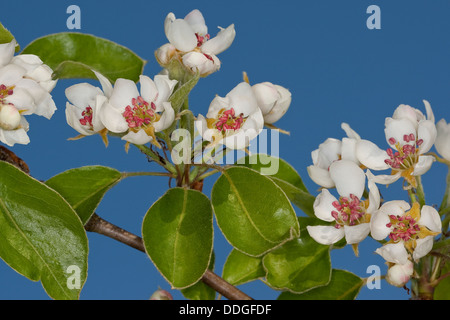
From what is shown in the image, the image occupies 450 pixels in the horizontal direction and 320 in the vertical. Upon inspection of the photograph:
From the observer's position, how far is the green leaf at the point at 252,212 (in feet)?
4.39

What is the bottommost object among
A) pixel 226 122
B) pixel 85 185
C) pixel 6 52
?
pixel 85 185

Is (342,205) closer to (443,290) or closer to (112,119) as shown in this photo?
(443,290)

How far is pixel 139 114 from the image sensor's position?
4.10 feet

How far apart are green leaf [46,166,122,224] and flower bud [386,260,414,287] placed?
503mm

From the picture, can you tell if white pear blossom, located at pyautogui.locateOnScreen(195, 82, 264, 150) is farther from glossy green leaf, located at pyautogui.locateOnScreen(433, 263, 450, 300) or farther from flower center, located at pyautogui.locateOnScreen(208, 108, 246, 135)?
glossy green leaf, located at pyautogui.locateOnScreen(433, 263, 450, 300)

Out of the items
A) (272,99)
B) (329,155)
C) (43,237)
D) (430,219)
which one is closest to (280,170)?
(329,155)

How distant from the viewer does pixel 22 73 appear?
4.18ft

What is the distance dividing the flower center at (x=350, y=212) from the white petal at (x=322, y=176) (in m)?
0.07

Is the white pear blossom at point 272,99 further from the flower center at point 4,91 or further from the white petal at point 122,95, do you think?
the flower center at point 4,91

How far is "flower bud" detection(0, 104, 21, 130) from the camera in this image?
1.23 metres

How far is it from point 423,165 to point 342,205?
0.15 m
